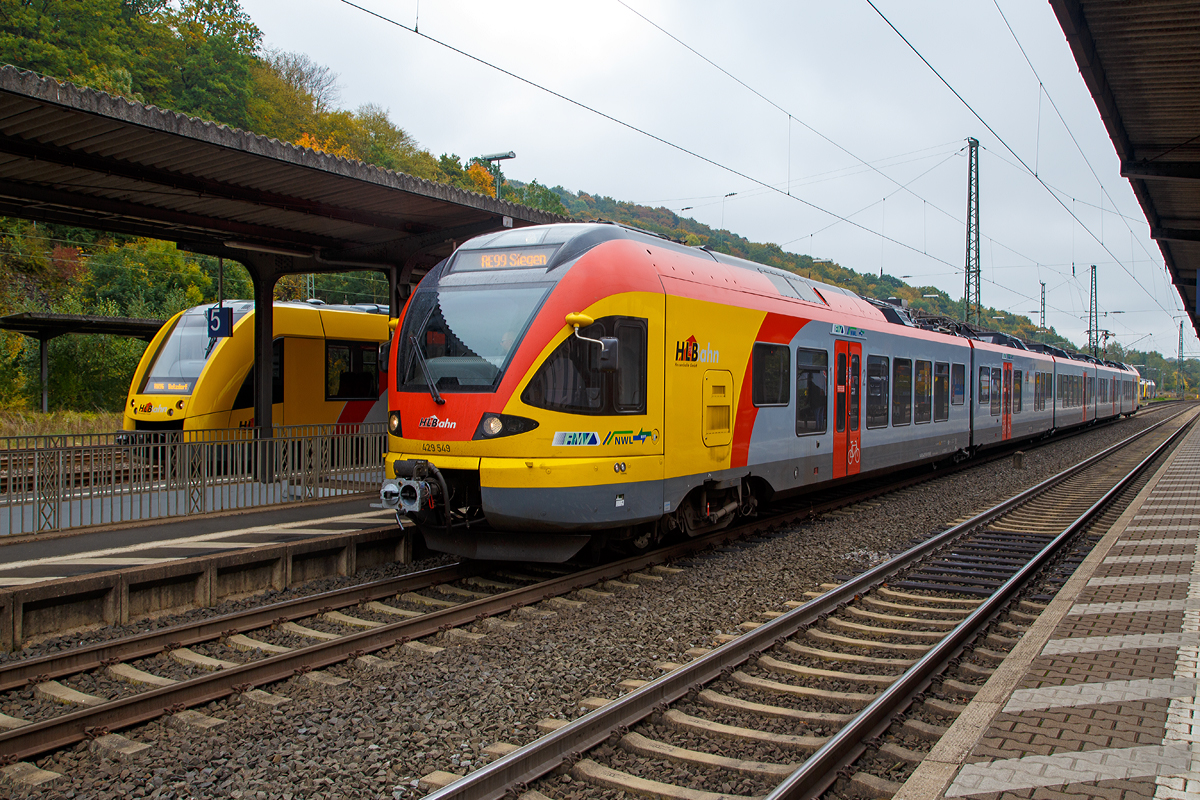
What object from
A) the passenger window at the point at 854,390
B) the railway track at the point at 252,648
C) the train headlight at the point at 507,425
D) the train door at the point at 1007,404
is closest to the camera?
the railway track at the point at 252,648

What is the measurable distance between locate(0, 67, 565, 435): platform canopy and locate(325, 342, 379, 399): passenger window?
3.04 meters

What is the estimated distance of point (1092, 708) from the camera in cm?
447

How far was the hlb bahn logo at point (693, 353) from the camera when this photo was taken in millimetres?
8477

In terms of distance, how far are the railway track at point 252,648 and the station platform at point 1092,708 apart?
12.2 ft

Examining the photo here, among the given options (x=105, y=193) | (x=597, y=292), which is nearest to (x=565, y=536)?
(x=597, y=292)

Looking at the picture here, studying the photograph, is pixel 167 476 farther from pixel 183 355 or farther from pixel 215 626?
pixel 183 355

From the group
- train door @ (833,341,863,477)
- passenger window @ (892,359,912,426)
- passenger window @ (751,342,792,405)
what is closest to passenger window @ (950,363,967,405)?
passenger window @ (892,359,912,426)

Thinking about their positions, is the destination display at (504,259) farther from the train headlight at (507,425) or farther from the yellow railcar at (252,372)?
the yellow railcar at (252,372)

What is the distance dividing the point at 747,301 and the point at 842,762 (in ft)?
21.3

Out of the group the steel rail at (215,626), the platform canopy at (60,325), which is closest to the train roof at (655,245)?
the steel rail at (215,626)

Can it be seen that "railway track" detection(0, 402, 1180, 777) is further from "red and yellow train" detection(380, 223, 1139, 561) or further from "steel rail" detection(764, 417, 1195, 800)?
"steel rail" detection(764, 417, 1195, 800)

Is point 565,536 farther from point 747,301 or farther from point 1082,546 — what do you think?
point 1082,546

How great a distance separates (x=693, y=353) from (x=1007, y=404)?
16558 mm

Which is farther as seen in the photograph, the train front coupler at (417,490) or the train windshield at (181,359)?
the train windshield at (181,359)
